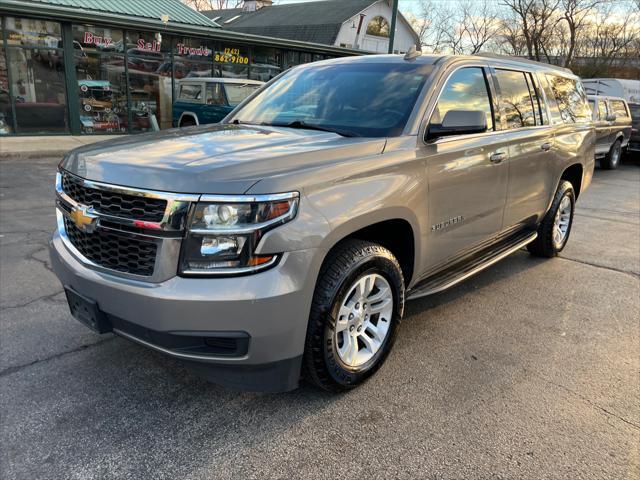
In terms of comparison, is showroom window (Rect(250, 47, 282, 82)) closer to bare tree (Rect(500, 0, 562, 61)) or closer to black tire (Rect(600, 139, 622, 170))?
black tire (Rect(600, 139, 622, 170))

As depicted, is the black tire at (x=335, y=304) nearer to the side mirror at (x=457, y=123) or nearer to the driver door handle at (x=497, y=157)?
the side mirror at (x=457, y=123)

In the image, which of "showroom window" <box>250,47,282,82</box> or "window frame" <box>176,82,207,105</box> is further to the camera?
"showroom window" <box>250,47,282,82</box>

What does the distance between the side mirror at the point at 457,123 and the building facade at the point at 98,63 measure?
561 inches

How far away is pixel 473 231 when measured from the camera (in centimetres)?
385

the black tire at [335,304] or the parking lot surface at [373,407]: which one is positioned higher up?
the black tire at [335,304]

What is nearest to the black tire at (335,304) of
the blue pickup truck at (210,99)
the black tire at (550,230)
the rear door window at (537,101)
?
the rear door window at (537,101)

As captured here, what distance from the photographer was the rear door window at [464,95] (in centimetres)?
345

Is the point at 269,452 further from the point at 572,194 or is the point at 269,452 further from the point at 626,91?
the point at 626,91

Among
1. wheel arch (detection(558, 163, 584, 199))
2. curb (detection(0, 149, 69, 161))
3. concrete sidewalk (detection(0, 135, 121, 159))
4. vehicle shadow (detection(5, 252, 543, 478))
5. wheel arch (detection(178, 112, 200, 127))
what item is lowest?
curb (detection(0, 149, 69, 161))

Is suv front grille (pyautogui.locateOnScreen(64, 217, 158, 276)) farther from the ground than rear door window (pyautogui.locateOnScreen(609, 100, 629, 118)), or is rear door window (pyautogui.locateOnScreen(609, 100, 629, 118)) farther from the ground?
rear door window (pyautogui.locateOnScreen(609, 100, 629, 118))

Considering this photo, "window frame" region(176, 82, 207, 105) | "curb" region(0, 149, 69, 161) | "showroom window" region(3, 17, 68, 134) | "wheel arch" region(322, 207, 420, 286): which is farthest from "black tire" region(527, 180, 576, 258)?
"showroom window" region(3, 17, 68, 134)

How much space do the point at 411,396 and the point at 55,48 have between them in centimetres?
1589

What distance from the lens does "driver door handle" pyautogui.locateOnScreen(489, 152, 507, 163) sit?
12.7 ft

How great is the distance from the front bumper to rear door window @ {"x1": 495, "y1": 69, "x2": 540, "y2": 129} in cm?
260
